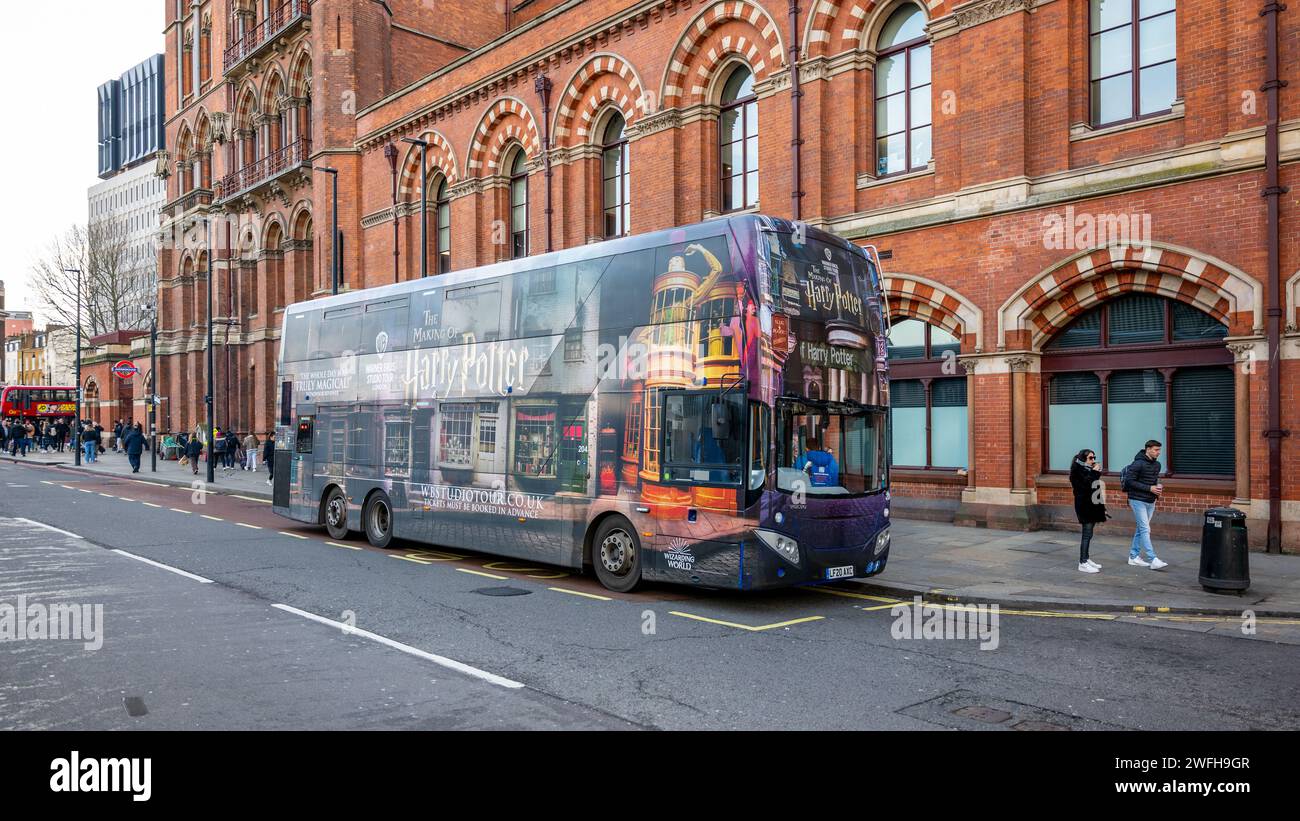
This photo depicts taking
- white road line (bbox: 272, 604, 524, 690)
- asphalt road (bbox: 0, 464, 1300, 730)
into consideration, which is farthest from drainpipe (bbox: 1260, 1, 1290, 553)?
white road line (bbox: 272, 604, 524, 690)

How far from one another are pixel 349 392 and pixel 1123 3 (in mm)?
13869

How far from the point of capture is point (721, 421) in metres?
9.48

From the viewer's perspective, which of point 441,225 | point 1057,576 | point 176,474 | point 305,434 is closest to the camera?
point 1057,576

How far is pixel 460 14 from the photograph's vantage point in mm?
36000

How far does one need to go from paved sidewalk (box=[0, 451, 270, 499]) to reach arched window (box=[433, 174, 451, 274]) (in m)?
8.71

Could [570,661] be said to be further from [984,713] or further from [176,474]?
[176,474]

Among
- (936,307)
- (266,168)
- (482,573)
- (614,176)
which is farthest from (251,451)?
(936,307)

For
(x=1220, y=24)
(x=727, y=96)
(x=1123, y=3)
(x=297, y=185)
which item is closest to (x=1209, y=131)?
(x=1220, y=24)

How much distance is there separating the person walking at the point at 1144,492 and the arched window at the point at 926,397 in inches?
188

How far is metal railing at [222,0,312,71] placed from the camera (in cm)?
3622

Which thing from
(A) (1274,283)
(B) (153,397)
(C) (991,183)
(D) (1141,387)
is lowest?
(D) (1141,387)

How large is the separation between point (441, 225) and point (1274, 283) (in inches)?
914

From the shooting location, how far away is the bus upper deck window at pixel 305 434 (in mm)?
16844
